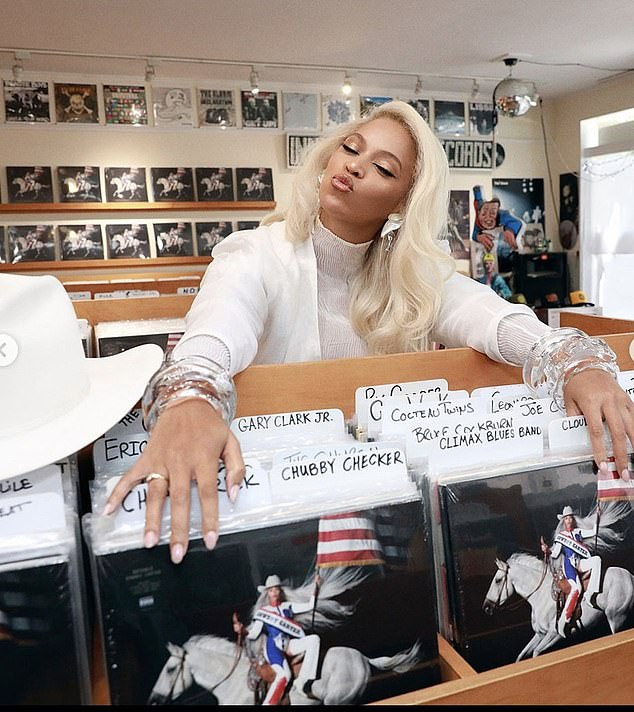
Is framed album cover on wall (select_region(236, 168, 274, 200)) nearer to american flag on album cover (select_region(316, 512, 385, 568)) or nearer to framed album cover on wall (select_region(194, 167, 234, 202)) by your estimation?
framed album cover on wall (select_region(194, 167, 234, 202))

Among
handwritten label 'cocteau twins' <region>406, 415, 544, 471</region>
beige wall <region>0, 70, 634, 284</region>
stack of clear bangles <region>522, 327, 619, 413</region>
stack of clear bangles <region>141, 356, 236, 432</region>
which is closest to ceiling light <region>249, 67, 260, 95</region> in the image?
beige wall <region>0, 70, 634, 284</region>

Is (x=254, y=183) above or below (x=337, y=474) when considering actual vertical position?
above

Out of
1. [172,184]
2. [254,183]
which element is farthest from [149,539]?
[254,183]

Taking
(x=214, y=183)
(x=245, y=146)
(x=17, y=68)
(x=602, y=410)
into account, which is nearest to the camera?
(x=602, y=410)

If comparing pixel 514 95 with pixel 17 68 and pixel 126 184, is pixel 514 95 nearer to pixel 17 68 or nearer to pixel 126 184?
pixel 126 184

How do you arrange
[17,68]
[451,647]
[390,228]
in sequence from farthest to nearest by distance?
[17,68], [390,228], [451,647]

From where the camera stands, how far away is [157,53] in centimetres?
464

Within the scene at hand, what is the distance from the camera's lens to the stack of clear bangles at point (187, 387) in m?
0.76

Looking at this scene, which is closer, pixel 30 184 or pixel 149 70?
pixel 149 70

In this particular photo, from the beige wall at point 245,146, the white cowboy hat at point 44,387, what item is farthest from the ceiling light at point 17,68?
the white cowboy hat at point 44,387

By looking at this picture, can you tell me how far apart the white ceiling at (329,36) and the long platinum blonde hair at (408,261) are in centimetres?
272

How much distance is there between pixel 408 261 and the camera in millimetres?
1386

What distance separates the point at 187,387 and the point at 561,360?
559 millimetres

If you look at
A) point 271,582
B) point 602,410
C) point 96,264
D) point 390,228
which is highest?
point 96,264
